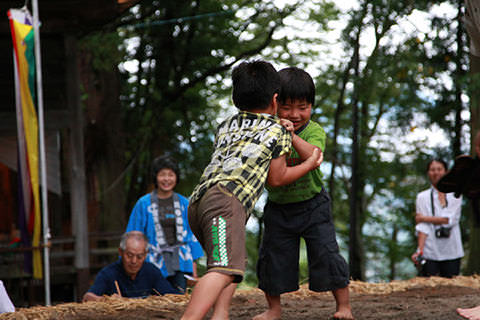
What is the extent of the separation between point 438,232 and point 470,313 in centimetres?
272

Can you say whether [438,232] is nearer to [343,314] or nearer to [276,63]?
[343,314]

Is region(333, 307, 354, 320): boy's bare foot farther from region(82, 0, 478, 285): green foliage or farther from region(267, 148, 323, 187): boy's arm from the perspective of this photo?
region(82, 0, 478, 285): green foliage

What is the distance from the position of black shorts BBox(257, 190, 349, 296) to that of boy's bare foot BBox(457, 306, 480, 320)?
2.33ft

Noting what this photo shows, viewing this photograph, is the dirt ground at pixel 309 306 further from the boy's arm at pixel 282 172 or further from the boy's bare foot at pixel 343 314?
the boy's arm at pixel 282 172

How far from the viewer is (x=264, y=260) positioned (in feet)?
12.4

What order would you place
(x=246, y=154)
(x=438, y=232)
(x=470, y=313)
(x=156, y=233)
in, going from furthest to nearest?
(x=438, y=232) < (x=156, y=233) < (x=470, y=313) < (x=246, y=154)

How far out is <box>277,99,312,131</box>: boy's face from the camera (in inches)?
141

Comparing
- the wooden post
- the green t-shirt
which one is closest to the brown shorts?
the green t-shirt

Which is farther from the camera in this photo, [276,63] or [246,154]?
[276,63]

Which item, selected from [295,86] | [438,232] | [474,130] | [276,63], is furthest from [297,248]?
[276,63]

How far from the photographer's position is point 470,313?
363 cm

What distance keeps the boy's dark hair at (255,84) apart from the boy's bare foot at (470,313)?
1.69 meters

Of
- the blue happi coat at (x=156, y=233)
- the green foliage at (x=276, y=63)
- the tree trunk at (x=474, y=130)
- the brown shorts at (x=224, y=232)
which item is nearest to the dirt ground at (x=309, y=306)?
the blue happi coat at (x=156, y=233)

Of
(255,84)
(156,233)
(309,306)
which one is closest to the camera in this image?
(255,84)
